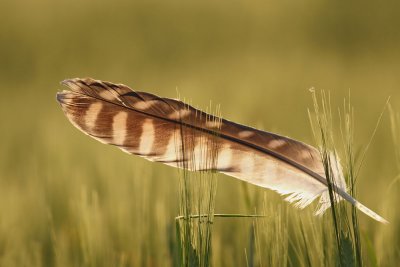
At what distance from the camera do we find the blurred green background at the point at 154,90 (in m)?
1.10

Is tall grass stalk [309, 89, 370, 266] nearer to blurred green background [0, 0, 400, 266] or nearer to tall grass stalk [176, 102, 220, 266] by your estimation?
tall grass stalk [176, 102, 220, 266]

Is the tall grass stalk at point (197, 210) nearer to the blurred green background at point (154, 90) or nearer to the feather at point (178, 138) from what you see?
the feather at point (178, 138)

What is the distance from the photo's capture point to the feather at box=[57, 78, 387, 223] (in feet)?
2.29

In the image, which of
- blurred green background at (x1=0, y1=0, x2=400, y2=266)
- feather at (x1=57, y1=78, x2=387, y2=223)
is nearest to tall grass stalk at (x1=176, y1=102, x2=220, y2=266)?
feather at (x1=57, y1=78, x2=387, y2=223)

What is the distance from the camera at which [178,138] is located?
706mm

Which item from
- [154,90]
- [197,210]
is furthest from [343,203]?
[154,90]

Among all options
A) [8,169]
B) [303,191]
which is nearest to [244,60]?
[8,169]

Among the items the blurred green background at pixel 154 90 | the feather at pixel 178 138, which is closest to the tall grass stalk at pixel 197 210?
the feather at pixel 178 138

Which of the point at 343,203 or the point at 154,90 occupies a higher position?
the point at 154,90

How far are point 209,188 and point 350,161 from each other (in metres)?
0.13

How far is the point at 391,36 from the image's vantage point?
8.45 feet

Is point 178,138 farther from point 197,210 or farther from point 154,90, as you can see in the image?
point 154,90

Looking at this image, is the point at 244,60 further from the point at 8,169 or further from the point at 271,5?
the point at 8,169

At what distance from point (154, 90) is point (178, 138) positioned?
1.72 metres
